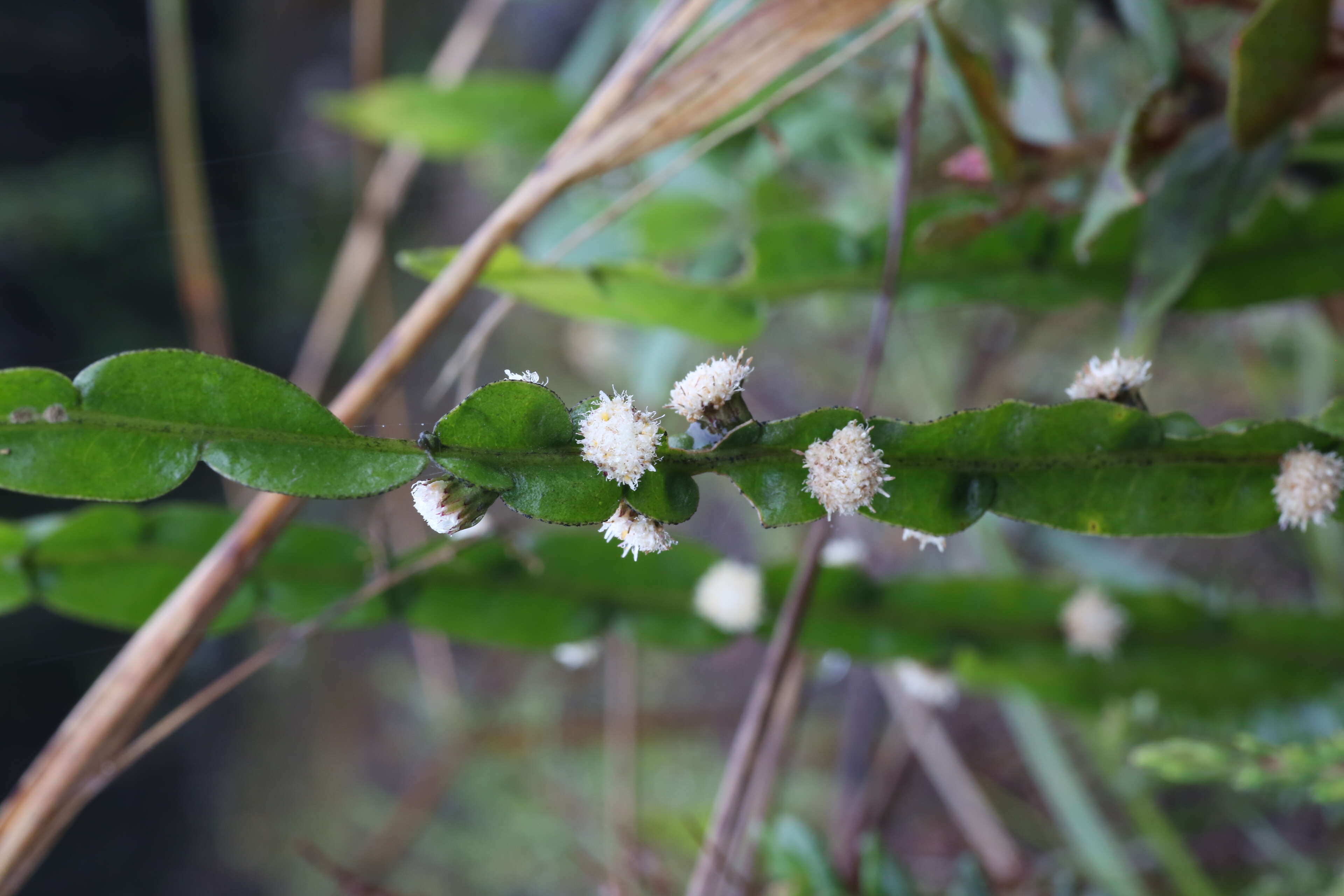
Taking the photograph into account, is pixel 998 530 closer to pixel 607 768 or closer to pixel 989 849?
pixel 989 849

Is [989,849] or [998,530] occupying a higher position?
[998,530]

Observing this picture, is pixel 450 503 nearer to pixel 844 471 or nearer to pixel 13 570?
pixel 844 471

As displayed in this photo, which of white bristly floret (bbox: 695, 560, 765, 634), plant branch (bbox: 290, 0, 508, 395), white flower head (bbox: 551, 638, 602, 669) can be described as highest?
plant branch (bbox: 290, 0, 508, 395)

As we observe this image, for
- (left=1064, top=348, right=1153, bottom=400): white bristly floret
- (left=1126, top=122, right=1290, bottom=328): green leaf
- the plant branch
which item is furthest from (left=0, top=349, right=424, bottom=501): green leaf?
the plant branch

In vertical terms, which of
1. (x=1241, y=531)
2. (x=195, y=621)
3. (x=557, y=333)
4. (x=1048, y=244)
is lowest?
(x=195, y=621)

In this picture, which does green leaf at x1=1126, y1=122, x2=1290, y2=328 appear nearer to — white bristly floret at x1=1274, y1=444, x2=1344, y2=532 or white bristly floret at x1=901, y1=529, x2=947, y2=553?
white bristly floret at x1=1274, y1=444, x2=1344, y2=532

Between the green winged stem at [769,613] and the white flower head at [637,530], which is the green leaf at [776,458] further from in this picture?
the green winged stem at [769,613]

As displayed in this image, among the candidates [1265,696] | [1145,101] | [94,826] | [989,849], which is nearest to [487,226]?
[1145,101]
